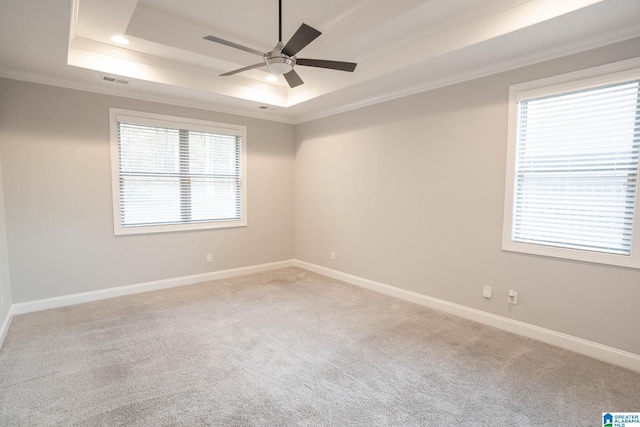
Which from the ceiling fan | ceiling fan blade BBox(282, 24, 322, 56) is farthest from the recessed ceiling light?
ceiling fan blade BBox(282, 24, 322, 56)

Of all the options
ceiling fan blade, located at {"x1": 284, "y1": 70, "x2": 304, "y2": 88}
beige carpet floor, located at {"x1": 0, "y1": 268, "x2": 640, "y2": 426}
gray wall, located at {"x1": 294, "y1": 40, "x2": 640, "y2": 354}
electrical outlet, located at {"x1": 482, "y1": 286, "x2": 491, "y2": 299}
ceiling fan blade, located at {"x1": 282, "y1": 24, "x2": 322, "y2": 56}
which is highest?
ceiling fan blade, located at {"x1": 282, "y1": 24, "x2": 322, "y2": 56}

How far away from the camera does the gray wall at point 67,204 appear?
11.1 ft

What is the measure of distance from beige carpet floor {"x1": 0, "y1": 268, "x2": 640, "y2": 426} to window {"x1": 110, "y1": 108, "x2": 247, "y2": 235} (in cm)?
127

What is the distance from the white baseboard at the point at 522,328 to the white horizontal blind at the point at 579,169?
2.58ft

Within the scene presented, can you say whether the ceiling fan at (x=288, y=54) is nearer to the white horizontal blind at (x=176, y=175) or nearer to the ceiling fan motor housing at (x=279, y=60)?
the ceiling fan motor housing at (x=279, y=60)

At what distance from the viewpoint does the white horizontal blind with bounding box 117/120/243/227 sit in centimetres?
409

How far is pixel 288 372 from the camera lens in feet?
7.92

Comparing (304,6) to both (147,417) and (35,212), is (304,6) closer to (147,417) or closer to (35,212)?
(147,417)

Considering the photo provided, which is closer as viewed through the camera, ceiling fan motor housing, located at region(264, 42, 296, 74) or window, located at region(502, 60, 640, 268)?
ceiling fan motor housing, located at region(264, 42, 296, 74)

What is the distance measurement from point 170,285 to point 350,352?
9.42ft

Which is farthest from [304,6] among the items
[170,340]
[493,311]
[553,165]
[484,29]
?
[493,311]

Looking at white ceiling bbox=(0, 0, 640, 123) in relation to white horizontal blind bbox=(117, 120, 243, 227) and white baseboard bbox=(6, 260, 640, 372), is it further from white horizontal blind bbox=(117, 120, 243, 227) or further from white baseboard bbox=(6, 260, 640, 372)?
white baseboard bbox=(6, 260, 640, 372)

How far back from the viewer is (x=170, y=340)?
290 cm

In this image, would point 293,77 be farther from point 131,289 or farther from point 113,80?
point 131,289
